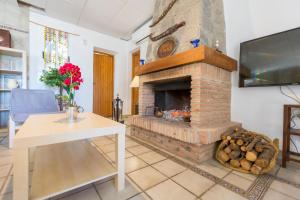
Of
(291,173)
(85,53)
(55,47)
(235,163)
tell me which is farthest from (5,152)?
(291,173)

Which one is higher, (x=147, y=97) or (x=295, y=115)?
(x=147, y=97)

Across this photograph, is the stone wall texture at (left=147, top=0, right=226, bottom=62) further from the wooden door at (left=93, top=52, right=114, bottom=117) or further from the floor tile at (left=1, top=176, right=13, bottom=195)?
the wooden door at (left=93, top=52, right=114, bottom=117)

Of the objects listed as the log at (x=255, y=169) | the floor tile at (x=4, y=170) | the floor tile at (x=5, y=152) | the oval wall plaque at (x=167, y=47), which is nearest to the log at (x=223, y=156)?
the log at (x=255, y=169)

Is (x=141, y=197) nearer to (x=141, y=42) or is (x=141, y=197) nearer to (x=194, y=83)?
(x=194, y=83)

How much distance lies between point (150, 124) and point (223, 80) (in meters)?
1.17

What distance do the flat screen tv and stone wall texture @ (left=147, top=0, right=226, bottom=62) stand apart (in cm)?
38

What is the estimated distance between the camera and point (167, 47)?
214 centimetres

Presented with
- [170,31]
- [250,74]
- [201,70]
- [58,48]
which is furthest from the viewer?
[58,48]

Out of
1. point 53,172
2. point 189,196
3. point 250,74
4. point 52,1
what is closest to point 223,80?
point 250,74

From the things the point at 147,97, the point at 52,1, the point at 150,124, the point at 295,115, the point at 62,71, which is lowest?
the point at 150,124

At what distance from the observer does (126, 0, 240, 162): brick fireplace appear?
5.03ft

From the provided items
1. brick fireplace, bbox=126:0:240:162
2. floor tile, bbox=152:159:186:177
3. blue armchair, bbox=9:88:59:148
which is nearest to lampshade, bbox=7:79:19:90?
blue armchair, bbox=9:88:59:148

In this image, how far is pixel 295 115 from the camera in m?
1.57

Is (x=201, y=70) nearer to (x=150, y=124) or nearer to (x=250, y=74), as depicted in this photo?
(x=250, y=74)
